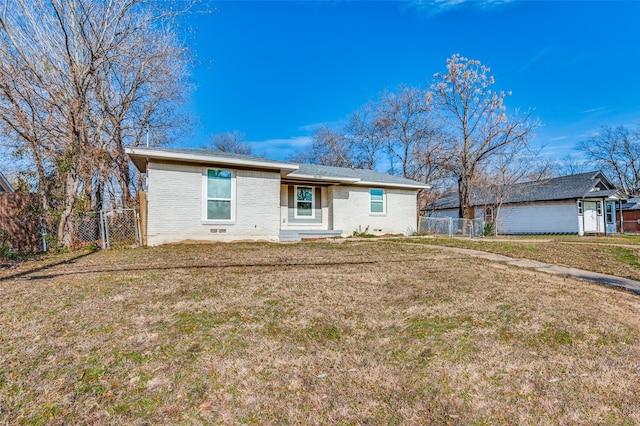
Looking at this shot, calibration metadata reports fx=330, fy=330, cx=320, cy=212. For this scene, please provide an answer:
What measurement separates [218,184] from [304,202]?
13.5ft

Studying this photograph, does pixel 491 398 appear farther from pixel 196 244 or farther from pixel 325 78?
pixel 325 78

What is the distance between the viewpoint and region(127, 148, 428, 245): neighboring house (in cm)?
960

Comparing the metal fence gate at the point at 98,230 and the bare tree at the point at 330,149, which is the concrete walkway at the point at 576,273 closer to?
the metal fence gate at the point at 98,230

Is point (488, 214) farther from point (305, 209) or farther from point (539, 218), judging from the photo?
point (305, 209)

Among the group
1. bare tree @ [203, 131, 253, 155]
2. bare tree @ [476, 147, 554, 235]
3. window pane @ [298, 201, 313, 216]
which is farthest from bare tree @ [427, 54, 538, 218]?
bare tree @ [203, 131, 253, 155]

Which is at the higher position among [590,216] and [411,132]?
[411,132]

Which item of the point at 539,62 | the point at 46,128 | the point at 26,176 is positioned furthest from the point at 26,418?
the point at 539,62

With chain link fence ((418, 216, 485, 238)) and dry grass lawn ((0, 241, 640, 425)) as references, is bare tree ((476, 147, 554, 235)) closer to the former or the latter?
chain link fence ((418, 216, 485, 238))

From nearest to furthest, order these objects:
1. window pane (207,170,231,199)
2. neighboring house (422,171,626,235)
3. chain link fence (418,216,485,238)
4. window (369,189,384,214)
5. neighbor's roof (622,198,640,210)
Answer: window pane (207,170,231,199), window (369,189,384,214), chain link fence (418,216,485,238), neighboring house (422,171,626,235), neighbor's roof (622,198,640,210)

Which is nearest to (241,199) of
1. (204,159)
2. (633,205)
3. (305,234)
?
(204,159)

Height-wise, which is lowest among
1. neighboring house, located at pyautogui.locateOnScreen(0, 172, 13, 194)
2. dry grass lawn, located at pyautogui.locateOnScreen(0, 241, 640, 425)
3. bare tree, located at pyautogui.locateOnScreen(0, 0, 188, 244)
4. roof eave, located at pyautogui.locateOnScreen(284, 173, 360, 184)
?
dry grass lawn, located at pyautogui.locateOnScreen(0, 241, 640, 425)

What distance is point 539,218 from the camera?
883 inches

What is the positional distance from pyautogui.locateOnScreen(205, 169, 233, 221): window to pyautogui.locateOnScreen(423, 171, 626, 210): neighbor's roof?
17.4 m

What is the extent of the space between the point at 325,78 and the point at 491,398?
76.5ft
